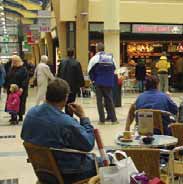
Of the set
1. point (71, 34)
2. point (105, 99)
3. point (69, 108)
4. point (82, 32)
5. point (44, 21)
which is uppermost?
point (44, 21)

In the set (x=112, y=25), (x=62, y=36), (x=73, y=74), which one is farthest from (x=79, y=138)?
(x=62, y=36)

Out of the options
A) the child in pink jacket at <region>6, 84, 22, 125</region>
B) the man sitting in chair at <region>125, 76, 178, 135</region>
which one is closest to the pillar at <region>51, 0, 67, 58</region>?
the child in pink jacket at <region>6, 84, 22, 125</region>

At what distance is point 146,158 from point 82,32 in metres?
20.6

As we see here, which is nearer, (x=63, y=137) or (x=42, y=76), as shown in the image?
(x=63, y=137)

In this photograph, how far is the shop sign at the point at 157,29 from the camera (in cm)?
2553

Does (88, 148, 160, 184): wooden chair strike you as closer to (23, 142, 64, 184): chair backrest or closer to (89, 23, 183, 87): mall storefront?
(23, 142, 64, 184): chair backrest

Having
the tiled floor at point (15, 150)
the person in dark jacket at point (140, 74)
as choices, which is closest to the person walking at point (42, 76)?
the tiled floor at point (15, 150)

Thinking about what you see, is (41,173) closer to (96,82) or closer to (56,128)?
(56,128)

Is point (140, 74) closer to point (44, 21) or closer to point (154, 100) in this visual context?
point (44, 21)

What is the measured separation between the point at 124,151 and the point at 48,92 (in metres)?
0.84

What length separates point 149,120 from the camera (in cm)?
624

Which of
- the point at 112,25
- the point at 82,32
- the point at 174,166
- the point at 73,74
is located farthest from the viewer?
the point at 82,32

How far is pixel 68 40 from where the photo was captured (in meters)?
27.3

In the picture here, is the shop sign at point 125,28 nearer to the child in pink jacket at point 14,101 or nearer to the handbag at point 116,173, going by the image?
the child in pink jacket at point 14,101
